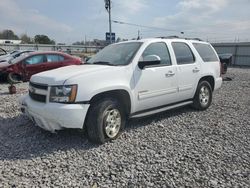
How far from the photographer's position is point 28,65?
441 inches

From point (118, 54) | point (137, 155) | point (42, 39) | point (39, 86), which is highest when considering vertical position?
point (42, 39)

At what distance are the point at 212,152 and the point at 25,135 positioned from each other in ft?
11.1

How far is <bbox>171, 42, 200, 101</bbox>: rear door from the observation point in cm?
558

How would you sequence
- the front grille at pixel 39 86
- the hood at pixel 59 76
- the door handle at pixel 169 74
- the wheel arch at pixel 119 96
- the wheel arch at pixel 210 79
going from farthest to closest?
the wheel arch at pixel 210 79
the door handle at pixel 169 74
the wheel arch at pixel 119 96
the front grille at pixel 39 86
the hood at pixel 59 76

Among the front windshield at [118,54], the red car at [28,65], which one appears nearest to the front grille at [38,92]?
the front windshield at [118,54]

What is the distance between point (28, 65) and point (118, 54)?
295 inches

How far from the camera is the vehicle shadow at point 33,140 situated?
402 cm

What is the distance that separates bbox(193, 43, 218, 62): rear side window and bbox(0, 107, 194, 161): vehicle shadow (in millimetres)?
2310

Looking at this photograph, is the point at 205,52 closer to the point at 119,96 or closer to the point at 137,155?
the point at 119,96

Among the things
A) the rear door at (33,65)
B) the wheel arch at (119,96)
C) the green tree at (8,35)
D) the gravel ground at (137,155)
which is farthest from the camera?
the green tree at (8,35)

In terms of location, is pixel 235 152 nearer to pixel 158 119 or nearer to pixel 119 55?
pixel 158 119

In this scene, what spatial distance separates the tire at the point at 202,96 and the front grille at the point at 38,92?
375 cm

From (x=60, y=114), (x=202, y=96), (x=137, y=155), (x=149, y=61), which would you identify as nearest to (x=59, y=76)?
(x=60, y=114)

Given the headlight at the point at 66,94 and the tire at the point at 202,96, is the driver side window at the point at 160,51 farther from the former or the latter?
the headlight at the point at 66,94
